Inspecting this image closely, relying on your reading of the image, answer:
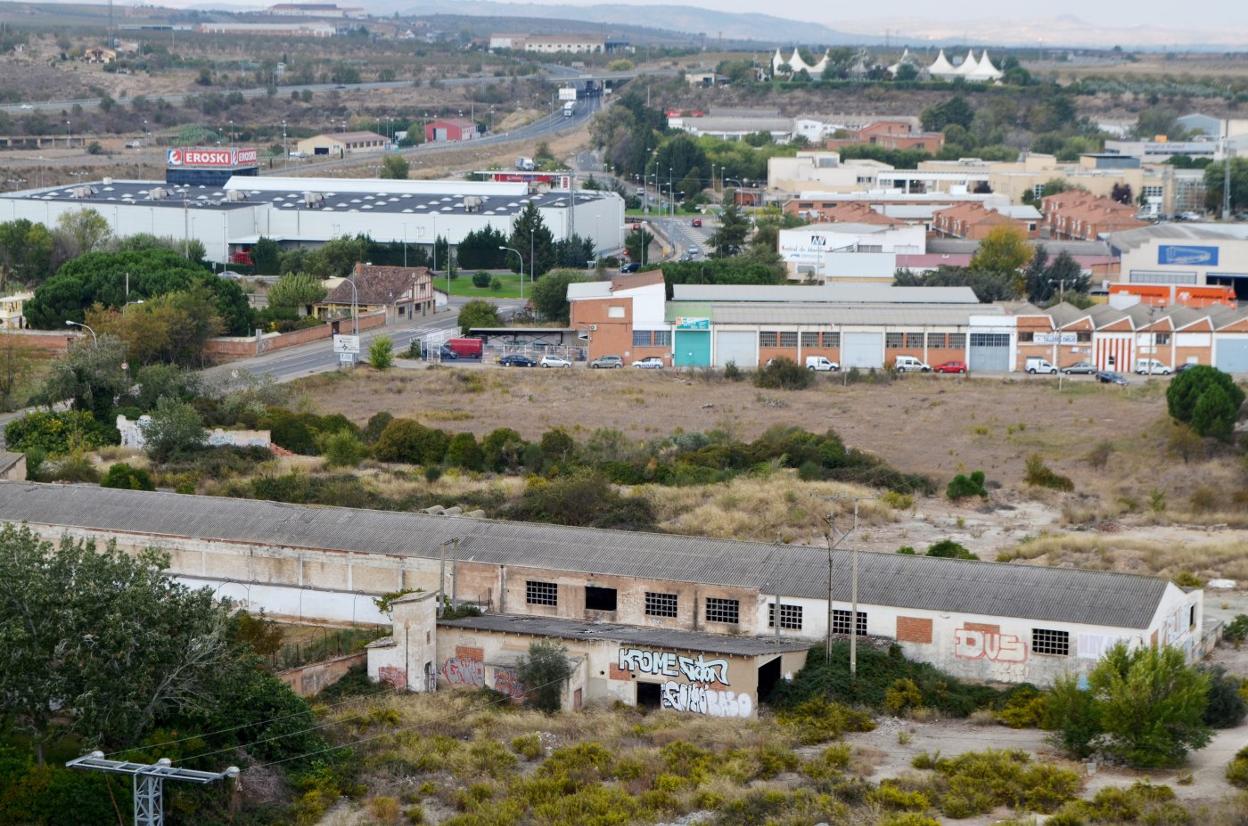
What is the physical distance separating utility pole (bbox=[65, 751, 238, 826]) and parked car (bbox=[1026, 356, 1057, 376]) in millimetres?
36578

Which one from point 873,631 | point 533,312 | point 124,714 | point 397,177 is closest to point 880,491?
point 873,631

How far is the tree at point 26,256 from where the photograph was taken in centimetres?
6669

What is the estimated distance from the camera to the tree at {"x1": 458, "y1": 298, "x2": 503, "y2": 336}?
5612cm

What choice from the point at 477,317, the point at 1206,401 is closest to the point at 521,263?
the point at 477,317

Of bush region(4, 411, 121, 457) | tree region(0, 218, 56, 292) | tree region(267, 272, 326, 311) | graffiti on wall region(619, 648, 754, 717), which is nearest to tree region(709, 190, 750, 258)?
tree region(267, 272, 326, 311)

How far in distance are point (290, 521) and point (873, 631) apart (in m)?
9.34

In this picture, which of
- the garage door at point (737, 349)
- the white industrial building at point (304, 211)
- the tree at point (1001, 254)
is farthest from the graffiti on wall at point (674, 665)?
the white industrial building at point (304, 211)

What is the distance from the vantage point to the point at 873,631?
2556 cm

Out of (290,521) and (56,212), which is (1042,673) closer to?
(290,521)

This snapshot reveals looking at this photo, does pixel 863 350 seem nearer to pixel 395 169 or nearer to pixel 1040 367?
pixel 1040 367

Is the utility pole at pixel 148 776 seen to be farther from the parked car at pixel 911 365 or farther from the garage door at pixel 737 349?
the parked car at pixel 911 365

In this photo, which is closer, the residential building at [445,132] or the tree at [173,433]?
the tree at [173,433]

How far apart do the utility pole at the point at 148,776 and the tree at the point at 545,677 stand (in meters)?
5.47

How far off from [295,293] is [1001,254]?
25.4 meters
